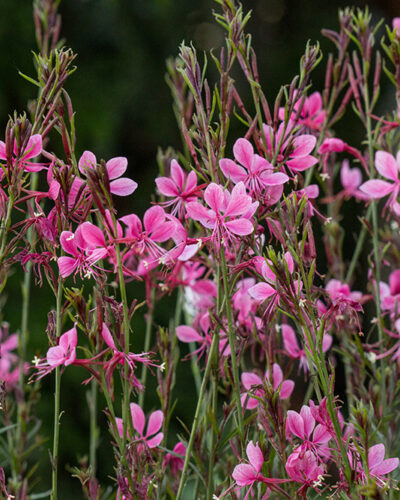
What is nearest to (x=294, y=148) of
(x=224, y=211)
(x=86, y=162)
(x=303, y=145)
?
(x=303, y=145)

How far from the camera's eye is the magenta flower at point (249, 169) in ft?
2.26

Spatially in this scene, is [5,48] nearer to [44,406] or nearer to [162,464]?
Answer: [44,406]

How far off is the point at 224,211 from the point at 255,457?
0.79 feet

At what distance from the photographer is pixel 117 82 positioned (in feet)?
10.4

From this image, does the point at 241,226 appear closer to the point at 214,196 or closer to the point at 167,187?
the point at 214,196

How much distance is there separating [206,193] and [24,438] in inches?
Answer: 23.2

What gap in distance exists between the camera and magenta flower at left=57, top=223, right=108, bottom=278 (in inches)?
24.9

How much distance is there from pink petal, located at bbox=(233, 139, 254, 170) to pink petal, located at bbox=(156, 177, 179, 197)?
0.10 m

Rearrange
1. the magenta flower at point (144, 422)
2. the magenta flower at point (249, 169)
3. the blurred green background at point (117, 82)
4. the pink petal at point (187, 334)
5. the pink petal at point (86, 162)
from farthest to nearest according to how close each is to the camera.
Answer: the blurred green background at point (117, 82) < the pink petal at point (187, 334) < the magenta flower at point (144, 422) < the magenta flower at point (249, 169) < the pink petal at point (86, 162)

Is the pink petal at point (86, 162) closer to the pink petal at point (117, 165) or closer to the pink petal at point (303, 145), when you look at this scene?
the pink petal at point (117, 165)

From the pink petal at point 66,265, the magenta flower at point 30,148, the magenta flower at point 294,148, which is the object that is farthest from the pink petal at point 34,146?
the magenta flower at point 294,148

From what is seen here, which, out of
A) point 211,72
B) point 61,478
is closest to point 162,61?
point 211,72

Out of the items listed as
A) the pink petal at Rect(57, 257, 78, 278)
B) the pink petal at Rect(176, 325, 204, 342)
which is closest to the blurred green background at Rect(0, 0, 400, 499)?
the pink petal at Rect(176, 325, 204, 342)

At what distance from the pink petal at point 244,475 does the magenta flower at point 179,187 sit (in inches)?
11.2
